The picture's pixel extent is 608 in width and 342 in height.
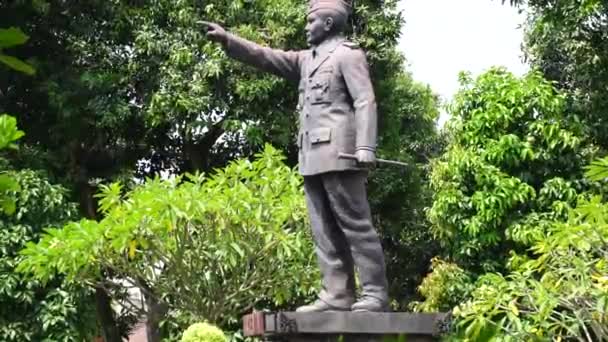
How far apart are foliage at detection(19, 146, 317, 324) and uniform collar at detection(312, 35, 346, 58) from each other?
376 centimetres

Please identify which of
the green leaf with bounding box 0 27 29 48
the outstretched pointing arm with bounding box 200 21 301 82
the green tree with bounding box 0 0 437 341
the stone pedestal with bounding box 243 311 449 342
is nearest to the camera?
the green leaf with bounding box 0 27 29 48

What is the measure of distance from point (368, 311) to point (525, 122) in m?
6.48

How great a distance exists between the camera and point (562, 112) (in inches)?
462

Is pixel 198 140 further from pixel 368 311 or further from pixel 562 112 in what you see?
pixel 368 311

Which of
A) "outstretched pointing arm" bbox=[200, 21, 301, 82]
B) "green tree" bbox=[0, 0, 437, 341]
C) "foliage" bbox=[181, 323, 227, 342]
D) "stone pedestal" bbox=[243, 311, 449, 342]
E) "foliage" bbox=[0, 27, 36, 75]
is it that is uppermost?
"green tree" bbox=[0, 0, 437, 341]

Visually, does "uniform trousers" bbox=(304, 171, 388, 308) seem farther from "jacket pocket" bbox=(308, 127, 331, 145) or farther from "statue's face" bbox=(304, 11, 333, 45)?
"statue's face" bbox=(304, 11, 333, 45)

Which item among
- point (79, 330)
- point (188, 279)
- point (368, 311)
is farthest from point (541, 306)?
point (79, 330)

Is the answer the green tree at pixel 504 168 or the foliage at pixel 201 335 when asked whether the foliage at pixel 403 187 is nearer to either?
the green tree at pixel 504 168

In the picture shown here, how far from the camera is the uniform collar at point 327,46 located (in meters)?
6.00

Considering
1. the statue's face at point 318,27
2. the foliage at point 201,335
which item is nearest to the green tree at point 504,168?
the foliage at point 201,335

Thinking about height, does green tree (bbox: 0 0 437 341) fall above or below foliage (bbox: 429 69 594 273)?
above

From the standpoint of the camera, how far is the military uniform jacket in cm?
575

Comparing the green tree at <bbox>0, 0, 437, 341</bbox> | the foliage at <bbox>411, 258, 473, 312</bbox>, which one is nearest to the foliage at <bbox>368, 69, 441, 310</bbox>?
the green tree at <bbox>0, 0, 437, 341</bbox>

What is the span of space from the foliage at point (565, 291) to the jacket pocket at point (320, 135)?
2.26 metres
